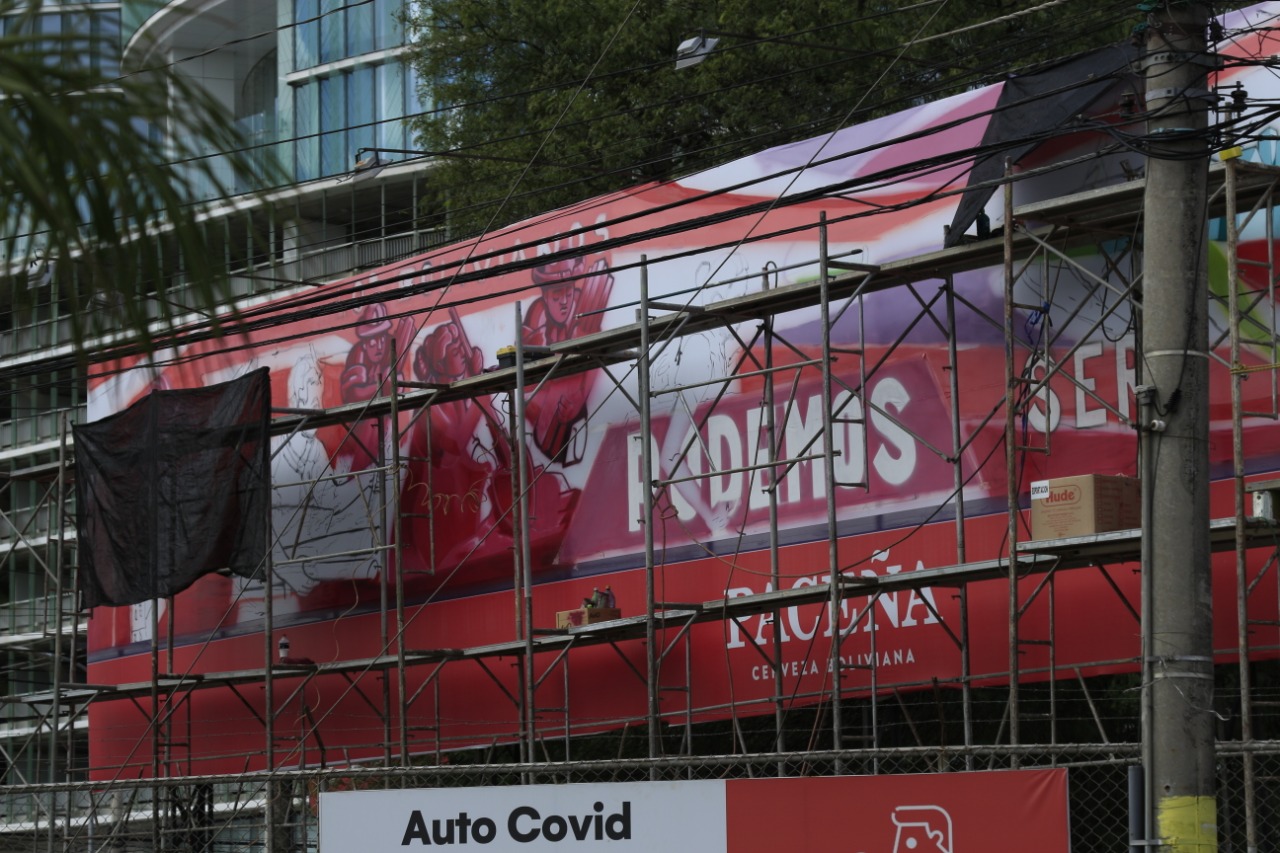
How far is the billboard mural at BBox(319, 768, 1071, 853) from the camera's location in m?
9.61

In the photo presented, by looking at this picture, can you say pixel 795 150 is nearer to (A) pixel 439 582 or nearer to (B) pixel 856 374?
(B) pixel 856 374

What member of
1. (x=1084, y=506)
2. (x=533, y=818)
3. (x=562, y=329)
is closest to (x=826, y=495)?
(x=1084, y=506)

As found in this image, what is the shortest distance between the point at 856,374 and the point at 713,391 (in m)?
1.74

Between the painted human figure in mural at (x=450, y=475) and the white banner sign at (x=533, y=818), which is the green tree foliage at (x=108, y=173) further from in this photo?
the painted human figure in mural at (x=450, y=475)

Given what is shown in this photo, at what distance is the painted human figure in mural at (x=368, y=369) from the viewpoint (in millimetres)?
21328

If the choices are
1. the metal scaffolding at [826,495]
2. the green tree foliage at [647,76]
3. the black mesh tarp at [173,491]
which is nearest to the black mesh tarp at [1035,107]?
the metal scaffolding at [826,495]

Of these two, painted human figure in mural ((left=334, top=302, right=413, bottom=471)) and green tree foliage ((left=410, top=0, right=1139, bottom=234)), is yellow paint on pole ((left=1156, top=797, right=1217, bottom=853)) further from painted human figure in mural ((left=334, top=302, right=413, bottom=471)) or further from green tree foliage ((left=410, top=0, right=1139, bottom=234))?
green tree foliage ((left=410, top=0, right=1139, bottom=234))

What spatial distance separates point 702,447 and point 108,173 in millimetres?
14309

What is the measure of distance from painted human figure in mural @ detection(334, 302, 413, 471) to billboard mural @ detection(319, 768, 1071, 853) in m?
9.26

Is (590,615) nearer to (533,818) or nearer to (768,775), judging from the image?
(768,775)

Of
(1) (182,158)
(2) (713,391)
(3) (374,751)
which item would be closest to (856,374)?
(2) (713,391)

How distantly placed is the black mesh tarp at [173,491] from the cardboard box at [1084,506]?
30.4ft

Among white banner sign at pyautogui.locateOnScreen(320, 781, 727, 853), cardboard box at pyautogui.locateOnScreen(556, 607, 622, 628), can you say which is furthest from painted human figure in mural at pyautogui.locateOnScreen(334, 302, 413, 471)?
white banner sign at pyautogui.locateOnScreen(320, 781, 727, 853)

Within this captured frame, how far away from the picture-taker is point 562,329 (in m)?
19.6
